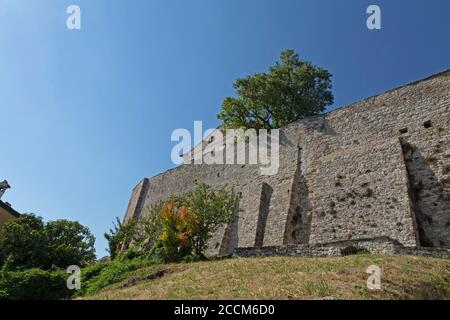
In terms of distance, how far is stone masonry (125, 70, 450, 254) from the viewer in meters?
14.3

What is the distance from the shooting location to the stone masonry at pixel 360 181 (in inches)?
563

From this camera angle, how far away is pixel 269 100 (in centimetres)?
2903

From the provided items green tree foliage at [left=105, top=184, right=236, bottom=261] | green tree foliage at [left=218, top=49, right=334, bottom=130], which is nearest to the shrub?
green tree foliage at [left=105, top=184, right=236, bottom=261]

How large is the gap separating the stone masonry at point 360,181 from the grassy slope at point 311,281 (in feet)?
8.26

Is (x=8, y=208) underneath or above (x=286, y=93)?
underneath

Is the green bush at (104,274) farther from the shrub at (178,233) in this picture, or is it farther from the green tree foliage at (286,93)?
the green tree foliage at (286,93)

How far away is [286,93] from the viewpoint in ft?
95.5

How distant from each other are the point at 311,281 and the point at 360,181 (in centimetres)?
890

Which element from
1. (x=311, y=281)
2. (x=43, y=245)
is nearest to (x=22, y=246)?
(x=43, y=245)

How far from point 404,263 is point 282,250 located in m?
4.53

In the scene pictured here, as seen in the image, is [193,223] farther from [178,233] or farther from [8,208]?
[8,208]

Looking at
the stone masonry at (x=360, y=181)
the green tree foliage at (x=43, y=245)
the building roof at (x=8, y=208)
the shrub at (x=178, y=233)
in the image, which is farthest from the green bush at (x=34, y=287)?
the building roof at (x=8, y=208)

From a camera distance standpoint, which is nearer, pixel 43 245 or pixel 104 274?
pixel 104 274
